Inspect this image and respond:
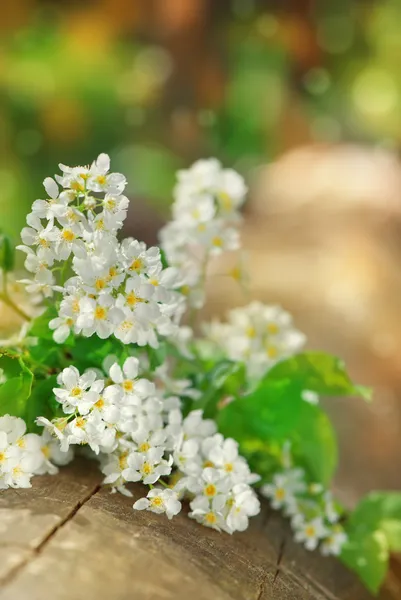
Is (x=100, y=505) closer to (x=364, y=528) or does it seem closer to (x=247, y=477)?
(x=247, y=477)

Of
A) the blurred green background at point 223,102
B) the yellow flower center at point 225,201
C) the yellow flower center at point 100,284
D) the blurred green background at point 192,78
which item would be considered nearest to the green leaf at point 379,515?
the yellow flower center at point 225,201

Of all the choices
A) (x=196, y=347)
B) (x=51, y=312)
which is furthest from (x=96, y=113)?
(x=51, y=312)

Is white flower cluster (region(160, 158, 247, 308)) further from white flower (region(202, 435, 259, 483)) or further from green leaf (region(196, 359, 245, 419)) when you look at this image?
white flower (region(202, 435, 259, 483))

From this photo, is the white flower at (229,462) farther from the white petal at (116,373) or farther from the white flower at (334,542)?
the white flower at (334,542)

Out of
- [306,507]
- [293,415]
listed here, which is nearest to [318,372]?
[293,415]

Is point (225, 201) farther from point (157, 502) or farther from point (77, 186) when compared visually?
point (157, 502)

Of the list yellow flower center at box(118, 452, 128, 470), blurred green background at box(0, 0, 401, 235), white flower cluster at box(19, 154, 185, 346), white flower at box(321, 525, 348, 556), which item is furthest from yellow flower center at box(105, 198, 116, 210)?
blurred green background at box(0, 0, 401, 235)
